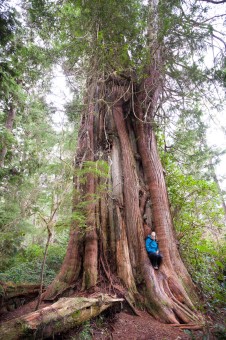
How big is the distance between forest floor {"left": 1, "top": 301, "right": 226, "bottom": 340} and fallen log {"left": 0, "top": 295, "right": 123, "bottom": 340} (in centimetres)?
19

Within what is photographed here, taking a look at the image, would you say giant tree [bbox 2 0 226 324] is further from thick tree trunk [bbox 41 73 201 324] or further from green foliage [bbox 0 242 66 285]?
green foliage [bbox 0 242 66 285]

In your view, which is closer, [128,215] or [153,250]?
[153,250]

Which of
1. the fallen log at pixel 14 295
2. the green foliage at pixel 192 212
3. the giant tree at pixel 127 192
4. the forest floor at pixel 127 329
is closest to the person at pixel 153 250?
the giant tree at pixel 127 192

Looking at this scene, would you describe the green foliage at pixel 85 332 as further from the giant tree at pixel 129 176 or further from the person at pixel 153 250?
the person at pixel 153 250

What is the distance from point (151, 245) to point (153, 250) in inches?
4.9

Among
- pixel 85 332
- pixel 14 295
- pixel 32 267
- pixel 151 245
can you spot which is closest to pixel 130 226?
pixel 151 245

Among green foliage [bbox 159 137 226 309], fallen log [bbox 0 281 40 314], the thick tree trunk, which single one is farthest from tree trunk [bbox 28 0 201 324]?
green foliage [bbox 159 137 226 309]

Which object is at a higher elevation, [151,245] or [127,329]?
[151,245]

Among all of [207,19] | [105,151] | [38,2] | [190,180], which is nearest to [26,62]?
[38,2]

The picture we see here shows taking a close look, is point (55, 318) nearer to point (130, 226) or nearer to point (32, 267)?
point (130, 226)

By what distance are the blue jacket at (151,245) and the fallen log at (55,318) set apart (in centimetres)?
142

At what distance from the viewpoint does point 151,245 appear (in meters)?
5.10

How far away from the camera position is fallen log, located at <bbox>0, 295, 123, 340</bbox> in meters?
2.31

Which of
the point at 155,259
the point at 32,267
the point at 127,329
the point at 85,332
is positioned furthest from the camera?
the point at 32,267
